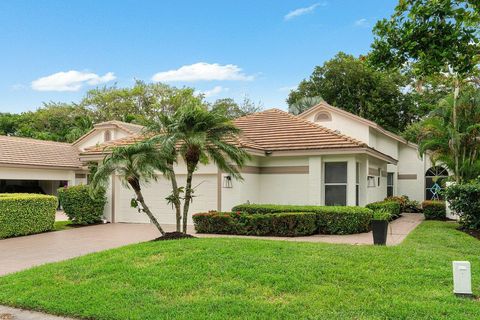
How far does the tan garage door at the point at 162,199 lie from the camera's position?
17.4m

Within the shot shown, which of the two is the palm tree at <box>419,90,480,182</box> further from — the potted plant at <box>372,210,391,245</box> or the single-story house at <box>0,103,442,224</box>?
the potted plant at <box>372,210,391,245</box>

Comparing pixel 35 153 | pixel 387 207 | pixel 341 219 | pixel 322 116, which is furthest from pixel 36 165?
pixel 387 207

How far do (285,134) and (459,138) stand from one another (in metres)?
7.10

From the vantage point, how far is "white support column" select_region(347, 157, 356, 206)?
54.1ft

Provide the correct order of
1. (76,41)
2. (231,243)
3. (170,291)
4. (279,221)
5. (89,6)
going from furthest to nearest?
1. (76,41)
2. (89,6)
3. (279,221)
4. (231,243)
5. (170,291)

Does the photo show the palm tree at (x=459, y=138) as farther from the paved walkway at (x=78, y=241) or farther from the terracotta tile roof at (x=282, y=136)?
the terracotta tile roof at (x=282, y=136)

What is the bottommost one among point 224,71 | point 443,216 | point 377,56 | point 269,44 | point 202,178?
point 443,216

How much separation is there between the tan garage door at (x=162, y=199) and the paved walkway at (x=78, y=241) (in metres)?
1.05

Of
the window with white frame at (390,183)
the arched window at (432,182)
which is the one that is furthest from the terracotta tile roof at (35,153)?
the arched window at (432,182)

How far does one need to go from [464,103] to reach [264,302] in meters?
15.5

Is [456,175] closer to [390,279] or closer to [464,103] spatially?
[464,103]

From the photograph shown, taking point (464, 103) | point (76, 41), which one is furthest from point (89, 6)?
point (464, 103)

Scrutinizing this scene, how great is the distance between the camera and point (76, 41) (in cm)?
2103

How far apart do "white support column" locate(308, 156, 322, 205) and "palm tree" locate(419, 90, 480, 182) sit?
17.1ft
